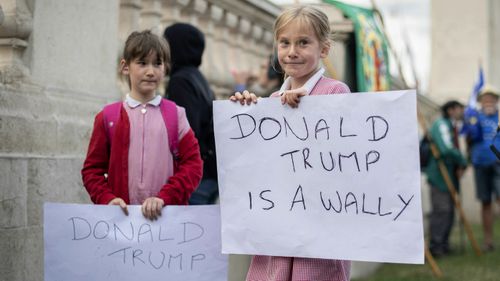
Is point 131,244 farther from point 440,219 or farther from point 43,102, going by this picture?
point 440,219

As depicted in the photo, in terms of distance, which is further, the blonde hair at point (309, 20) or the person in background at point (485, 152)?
the person in background at point (485, 152)

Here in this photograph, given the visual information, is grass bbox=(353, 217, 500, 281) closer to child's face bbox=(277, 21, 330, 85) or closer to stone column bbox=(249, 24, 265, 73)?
stone column bbox=(249, 24, 265, 73)

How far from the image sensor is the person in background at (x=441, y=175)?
9.41 metres

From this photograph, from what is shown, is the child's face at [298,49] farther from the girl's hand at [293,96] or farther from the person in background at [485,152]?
the person in background at [485,152]

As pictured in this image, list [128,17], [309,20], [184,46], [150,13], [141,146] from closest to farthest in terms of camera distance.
Answer: 1. [309,20]
2. [141,146]
3. [184,46]
4. [128,17]
5. [150,13]

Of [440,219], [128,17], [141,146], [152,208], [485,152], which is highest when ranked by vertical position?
[128,17]

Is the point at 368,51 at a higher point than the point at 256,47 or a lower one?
lower

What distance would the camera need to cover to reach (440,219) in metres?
9.59

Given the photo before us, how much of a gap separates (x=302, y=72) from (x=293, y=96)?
0.36 ft

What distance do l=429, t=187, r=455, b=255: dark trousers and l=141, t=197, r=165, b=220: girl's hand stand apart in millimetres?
6395

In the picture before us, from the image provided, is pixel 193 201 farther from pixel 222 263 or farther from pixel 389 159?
pixel 389 159

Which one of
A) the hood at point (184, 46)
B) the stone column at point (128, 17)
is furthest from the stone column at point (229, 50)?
the hood at point (184, 46)

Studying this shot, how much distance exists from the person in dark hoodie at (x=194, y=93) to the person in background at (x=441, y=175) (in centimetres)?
503

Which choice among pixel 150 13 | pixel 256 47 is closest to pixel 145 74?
pixel 150 13
